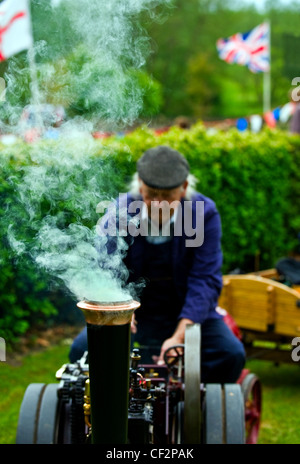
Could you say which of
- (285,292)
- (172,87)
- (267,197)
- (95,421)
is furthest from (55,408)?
(172,87)

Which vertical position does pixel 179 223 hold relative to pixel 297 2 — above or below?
below

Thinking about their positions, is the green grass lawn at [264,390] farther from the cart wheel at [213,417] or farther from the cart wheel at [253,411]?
the cart wheel at [213,417]

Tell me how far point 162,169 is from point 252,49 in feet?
34.3

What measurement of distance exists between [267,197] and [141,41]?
4.57m

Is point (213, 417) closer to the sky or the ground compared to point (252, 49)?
closer to the ground

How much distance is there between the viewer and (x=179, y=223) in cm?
343

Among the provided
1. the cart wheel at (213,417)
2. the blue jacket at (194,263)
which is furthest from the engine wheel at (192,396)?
the blue jacket at (194,263)

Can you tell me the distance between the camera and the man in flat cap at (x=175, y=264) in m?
3.31

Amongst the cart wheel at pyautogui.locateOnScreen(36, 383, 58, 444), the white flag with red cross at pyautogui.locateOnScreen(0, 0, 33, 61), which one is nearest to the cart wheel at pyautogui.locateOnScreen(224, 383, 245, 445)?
the cart wheel at pyautogui.locateOnScreen(36, 383, 58, 444)

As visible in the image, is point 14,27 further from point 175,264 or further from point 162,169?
point 175,264

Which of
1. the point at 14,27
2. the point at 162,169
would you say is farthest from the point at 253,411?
the point at 14,27

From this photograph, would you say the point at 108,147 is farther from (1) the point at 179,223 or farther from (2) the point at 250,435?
(2) the point at 250,435

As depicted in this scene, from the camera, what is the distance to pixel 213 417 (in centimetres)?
286

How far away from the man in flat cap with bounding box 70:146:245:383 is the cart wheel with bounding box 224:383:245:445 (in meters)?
0.36
